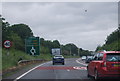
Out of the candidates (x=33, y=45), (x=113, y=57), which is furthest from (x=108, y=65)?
(x=33, y=45)

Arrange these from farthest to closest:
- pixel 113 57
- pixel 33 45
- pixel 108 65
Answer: pixel 33 45, pixel 113 57, pixel 108 65

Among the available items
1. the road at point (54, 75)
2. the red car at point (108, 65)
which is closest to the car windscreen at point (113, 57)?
the red car at point (108, 65)

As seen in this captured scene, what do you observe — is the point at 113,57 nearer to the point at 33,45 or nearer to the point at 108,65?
the point at 108,65

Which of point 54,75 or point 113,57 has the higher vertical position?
point 113,57

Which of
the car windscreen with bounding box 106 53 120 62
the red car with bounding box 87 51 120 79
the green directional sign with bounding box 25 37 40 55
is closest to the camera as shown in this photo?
the red car with bounding box 87 51 120 79

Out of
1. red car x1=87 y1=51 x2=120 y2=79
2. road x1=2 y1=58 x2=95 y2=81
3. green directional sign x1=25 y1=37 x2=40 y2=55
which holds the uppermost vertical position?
green directional sign x1=25 y1=37 x2=40 y2=55

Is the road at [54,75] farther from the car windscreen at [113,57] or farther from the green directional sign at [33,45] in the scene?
the green directional sign at [33,45]

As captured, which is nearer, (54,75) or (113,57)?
(113,57)

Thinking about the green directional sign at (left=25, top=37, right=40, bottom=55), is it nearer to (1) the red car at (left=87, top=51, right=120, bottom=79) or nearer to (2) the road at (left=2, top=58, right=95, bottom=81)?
(2) the road at (left=2, top=58, right=95, bottom=81)

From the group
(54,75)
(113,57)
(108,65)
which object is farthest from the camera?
(54,75)

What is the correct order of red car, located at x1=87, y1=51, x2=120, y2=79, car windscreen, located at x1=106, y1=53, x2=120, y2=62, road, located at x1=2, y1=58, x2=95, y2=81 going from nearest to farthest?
1. red car, located at x1=87, y1=51, x2=120, y2=79
2. car windscreen, located at x1=106, y1=53, x2=120, y2=62
3. road, located at x1=2, y1=58, x2=95, y2=81

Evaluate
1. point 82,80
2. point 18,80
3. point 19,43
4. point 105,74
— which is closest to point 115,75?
point 105,74

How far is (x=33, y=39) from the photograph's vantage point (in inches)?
1987

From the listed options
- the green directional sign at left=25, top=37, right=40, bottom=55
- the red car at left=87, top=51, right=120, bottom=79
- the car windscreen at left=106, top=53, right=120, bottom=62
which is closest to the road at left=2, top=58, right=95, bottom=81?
the red car at left=87, top=51, right=120, bottom=79
